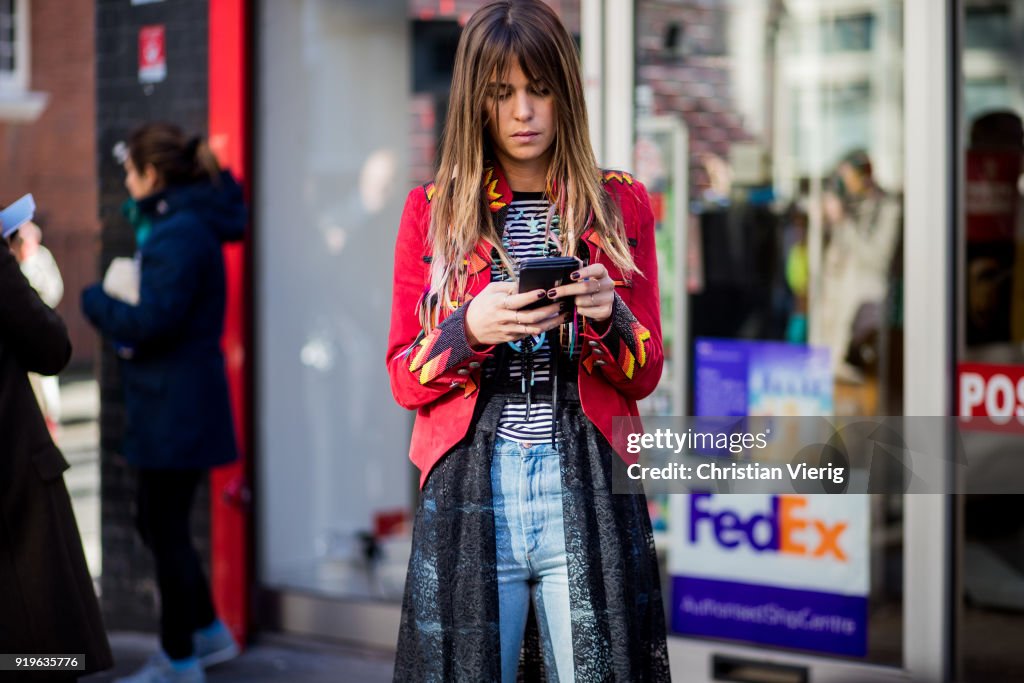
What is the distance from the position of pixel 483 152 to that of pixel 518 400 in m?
0.50

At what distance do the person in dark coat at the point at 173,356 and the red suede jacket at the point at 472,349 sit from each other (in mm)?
2255

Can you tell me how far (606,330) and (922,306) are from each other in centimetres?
208

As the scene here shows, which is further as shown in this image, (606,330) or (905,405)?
(905,405)

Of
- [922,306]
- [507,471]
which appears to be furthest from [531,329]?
[922,306]

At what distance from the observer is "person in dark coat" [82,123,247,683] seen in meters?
4.53

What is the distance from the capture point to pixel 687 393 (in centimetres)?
489

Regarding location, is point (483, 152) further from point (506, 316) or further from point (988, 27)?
point (988, 27)

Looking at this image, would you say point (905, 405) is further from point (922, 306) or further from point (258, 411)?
point (258, 411)

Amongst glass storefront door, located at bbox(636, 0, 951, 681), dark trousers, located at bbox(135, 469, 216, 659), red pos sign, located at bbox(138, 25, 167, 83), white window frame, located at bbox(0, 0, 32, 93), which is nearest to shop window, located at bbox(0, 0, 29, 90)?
white window frame, located at bbox(0, 0, 32, 93)

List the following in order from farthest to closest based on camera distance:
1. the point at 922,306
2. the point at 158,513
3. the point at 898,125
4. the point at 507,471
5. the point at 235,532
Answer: the point at 898,125
the point at 235,532
the point at 158,513
the point at 922,306
the point at 507,471

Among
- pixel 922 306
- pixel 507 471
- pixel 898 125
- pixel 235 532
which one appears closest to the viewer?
pixel 507 471

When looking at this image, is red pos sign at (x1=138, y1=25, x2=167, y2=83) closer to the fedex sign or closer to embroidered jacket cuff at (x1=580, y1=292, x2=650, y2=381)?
the fedex sign

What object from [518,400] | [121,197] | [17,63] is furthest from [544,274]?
[17,63]

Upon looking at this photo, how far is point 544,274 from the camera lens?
86.6 inches
